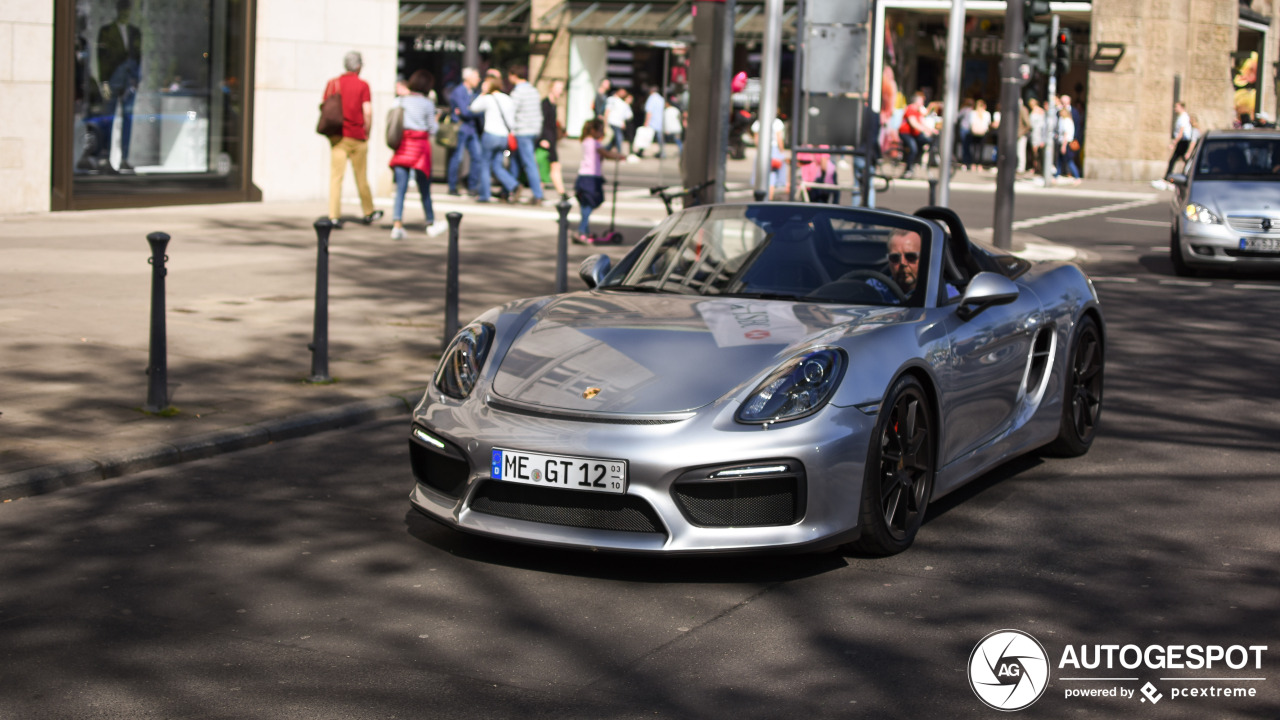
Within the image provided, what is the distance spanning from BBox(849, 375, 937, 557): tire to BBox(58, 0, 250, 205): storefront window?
14.2m

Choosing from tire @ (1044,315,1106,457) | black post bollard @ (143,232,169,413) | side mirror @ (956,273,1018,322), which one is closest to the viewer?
side mirror @ (956,273,1018,322)

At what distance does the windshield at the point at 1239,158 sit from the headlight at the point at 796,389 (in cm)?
1276

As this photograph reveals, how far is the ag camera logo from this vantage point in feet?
13.9

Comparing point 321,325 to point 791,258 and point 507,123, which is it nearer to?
point 791,258

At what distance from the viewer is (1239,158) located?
55.7 feet

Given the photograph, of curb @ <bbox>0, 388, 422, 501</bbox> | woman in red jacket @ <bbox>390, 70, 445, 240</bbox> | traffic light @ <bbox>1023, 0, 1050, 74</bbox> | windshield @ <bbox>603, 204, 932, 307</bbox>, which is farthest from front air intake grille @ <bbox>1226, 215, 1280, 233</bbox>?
windshield @ <bbox>603, 204, 932, 307</bbox>

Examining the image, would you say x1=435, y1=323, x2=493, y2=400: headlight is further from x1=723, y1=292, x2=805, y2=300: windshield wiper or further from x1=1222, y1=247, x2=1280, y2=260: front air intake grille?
x1=1222, y1=247, x2=1280, y2=260: front air intake grille

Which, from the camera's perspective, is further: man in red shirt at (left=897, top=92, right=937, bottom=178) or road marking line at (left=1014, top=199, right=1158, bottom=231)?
man in red shirt at (left=897, top=92, right=937, bottom=178)

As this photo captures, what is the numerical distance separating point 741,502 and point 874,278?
5.13ft

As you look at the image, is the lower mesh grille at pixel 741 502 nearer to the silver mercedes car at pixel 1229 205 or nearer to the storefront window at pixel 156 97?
the silver mercedes car at pixel 1229 205

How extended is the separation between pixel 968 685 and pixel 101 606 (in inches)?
107

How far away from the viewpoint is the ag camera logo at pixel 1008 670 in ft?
13.9

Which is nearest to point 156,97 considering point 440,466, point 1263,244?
point 1263,244

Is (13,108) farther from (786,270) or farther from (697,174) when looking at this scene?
(786,270)
